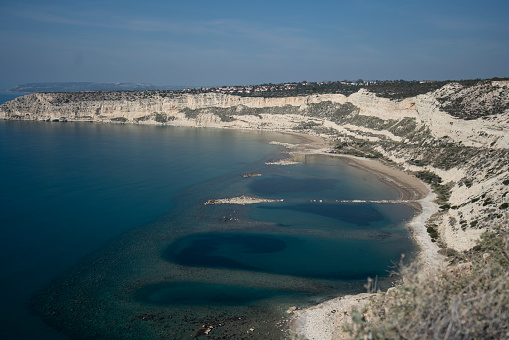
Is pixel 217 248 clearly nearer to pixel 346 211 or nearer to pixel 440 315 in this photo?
pixel 346 211

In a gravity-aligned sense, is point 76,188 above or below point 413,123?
below

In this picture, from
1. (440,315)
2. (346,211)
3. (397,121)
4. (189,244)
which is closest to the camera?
(440,315)

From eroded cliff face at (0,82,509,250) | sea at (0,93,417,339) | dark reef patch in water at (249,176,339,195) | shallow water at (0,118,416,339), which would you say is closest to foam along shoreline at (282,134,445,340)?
sea at (0,93,417,339)

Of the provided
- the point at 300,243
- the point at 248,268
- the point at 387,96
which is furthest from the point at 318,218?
the point at 387,96

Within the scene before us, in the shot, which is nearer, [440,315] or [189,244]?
[440,315]

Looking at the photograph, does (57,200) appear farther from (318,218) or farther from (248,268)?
(318,218)

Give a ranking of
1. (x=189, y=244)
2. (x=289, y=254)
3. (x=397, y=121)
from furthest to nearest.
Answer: (x=397, y=121) < (x=189, y=244) < (x=289, y=254)

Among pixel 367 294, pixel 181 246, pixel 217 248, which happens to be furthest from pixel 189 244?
pixel 367 294

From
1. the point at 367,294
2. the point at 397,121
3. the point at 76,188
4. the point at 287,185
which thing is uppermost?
the point at 397,121
